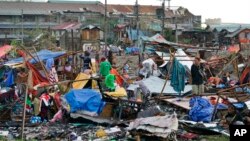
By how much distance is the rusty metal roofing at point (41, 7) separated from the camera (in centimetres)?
5675

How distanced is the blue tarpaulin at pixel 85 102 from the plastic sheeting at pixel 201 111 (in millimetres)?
2219

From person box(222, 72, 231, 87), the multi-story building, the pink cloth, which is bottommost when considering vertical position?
the pink cloth

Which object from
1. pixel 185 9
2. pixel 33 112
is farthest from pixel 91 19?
pixel 33 112

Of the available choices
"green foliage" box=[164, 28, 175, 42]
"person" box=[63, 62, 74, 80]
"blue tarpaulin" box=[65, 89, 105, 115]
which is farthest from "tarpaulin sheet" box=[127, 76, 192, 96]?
"green foliage" box=[164, 28, 175, 42]

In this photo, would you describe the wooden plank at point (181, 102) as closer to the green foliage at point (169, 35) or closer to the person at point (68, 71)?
the person at point (68, 71)

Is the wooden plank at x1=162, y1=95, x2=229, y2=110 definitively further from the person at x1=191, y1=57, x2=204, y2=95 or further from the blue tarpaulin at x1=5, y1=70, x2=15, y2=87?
the blue tarpaulin at x1=5, y1=70, x2=15, y2=87

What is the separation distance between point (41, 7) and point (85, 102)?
50975mm

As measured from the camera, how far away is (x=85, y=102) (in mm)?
11367

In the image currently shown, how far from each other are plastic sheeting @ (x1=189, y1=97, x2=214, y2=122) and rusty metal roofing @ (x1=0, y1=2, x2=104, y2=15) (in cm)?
Answer: 4690

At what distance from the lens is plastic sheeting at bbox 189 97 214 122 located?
10.9 metres

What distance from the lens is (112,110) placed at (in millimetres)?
11586

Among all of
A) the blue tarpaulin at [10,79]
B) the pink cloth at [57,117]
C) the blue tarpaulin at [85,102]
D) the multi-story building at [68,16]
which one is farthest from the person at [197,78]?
the multi-story building at [68,16]

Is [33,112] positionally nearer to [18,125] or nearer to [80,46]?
[18,125]

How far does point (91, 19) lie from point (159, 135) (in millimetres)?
48772
